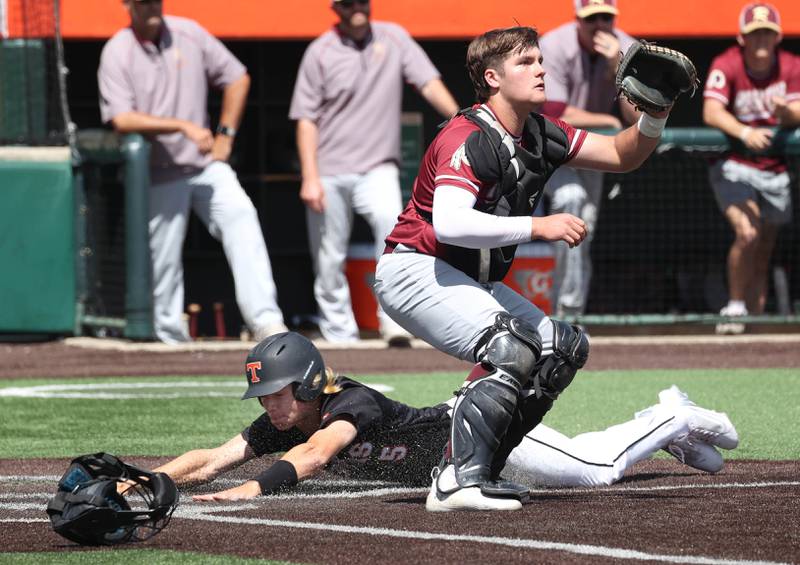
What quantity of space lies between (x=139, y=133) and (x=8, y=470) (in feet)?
16.8

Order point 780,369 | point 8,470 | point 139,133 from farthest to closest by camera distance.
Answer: point 139,133 < point 780,369 < point 8,470

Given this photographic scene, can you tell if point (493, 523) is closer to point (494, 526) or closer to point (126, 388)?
point (494, 526)

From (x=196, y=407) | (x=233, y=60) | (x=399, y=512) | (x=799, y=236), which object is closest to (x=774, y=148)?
(x=799, y=236)

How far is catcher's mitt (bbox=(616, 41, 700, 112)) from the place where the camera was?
18.4 ft

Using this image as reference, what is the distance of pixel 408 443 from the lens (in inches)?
222

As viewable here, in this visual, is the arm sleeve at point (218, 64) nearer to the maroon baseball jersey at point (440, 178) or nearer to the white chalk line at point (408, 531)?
the maroon baseball jersey at point (440, 178)

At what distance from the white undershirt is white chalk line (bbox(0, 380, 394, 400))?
156 inches

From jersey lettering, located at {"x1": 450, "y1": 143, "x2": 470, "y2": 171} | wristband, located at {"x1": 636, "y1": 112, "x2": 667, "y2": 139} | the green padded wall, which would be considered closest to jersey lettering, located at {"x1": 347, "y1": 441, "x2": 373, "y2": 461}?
jersey lettering, located at {"x1": 450, "y1": 143, "x2": 470, "y2": 171}

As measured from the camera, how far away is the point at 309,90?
11305 mm

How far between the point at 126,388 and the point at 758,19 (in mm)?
4991

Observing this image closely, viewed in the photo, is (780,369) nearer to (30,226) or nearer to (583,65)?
(583,65)

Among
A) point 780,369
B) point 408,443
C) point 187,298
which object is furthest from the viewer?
point 187,298

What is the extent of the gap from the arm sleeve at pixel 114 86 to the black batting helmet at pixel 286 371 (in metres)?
6.03

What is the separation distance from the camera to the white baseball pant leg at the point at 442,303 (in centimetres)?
529
